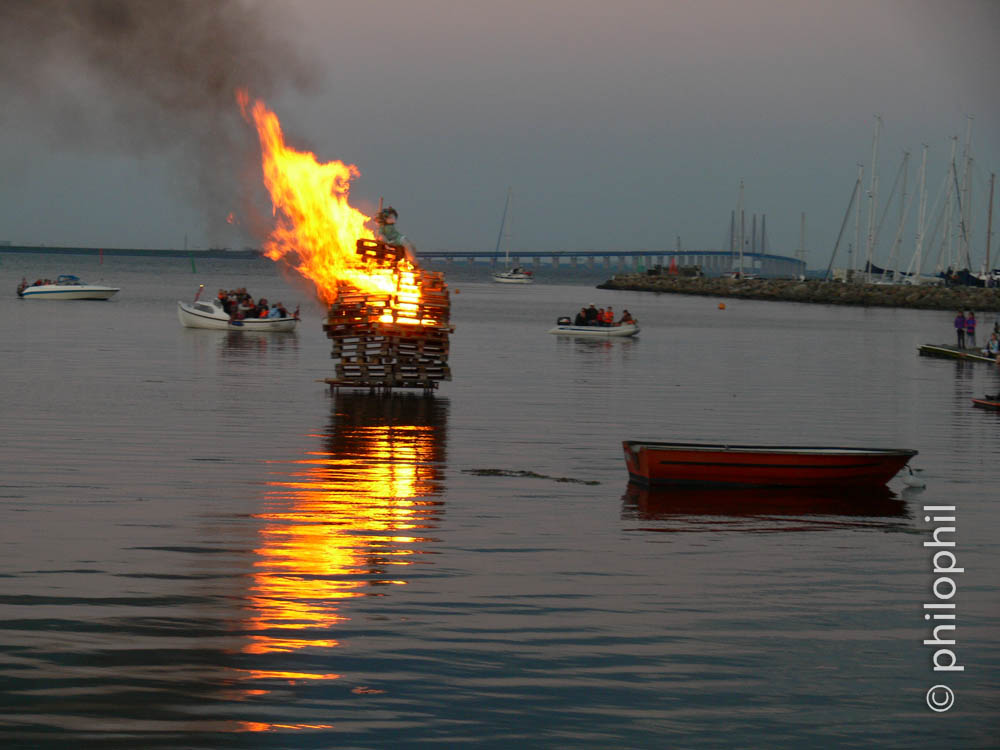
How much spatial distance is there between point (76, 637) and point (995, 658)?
9.41 meters

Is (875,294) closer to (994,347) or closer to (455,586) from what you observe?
(994,347)

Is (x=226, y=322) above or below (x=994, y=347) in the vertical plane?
above

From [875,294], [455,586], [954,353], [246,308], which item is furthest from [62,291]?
[455,586]

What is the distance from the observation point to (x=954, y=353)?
65812mm

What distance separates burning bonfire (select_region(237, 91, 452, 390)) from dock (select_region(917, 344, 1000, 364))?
33.4 m

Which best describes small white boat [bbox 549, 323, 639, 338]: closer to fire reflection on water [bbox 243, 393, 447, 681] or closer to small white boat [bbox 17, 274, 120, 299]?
fire reflection on water [bbox 243, 393, 447, 681]

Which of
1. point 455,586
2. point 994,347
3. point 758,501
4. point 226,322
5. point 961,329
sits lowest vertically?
point 455,586

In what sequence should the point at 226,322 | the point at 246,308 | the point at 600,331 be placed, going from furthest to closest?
the point at 600,331
the point at 246,308
the point at 226,322

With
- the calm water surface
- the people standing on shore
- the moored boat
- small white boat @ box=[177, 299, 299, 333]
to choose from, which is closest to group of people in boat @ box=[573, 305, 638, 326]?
small white boat @ box=[177, 299, 299, 333]

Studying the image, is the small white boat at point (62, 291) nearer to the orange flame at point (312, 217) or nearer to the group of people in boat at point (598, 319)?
the group of people in boat at point (598, 319)

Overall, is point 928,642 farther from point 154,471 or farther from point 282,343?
point 282,343

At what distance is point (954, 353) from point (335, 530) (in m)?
54.0

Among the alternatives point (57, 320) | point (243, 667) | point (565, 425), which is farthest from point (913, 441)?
point (57, 320)

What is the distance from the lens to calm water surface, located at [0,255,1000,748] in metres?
11.1
